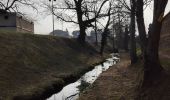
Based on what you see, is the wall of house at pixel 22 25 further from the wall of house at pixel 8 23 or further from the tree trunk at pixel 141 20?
the tree trunk at pixel 141 20

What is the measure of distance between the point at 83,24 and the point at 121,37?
217 feet

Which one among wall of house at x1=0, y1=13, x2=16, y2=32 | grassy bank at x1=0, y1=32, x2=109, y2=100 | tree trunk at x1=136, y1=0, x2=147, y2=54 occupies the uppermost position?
wall of house at x1=0, y1=13, x2=16, y2=32

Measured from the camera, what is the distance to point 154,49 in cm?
1541

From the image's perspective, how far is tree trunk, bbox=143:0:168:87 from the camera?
48.1 feet

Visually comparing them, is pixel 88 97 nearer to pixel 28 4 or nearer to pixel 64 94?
pixel 64 94

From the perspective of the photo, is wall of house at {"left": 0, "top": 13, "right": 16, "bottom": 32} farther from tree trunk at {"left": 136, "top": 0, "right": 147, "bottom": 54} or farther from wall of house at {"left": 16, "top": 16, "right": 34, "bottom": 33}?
tree trunk at {"left": 136, "top": 0, "right": 147, "bottom": 54}

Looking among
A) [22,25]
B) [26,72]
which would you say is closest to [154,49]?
[26,72]

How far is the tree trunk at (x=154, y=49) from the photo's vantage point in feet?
48.1

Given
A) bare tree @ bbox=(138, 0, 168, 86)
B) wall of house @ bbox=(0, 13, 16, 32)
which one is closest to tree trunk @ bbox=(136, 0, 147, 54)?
bare tree @ bbox=(138, 0, 168, 86)

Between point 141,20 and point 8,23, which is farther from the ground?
point 8,23

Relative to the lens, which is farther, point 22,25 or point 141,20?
point 22,25

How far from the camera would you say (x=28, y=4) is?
33.6 metres

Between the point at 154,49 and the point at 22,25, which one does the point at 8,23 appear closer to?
the point at 22,25

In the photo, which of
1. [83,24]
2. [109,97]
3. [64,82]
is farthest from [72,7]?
[109,97]
